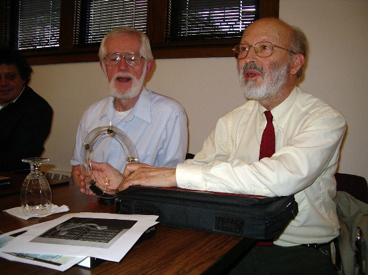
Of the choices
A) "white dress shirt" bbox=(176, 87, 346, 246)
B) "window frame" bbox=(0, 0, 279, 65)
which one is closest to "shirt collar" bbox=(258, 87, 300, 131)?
"white dress shirt" bbox=(176, 87, 346, 246)

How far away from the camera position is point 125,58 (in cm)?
209

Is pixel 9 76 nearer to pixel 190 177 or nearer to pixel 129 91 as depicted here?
pixel 129 91

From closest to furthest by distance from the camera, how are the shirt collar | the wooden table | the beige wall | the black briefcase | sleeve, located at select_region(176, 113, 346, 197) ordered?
the wooden table < the black briefcase < sleeve, located at select_region(176, 113, 346, 197) < the shirt collar < the beige wall

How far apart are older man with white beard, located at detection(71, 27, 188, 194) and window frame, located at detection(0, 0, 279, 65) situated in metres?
0.67

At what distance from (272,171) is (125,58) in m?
1.37

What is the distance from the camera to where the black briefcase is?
0.91 metres

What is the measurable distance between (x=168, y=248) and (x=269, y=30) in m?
1.24

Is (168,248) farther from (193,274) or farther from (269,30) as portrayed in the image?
(269,30)

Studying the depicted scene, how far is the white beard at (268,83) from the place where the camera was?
1.59m

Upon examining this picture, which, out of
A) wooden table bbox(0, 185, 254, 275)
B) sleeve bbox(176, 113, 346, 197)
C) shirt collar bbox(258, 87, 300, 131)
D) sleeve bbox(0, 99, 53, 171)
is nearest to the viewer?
wooden table bbox(0, 185, 254, 275)

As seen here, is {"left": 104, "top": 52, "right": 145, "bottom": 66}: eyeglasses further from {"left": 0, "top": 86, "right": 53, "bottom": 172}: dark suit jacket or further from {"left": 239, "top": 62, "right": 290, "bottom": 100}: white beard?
{"left": 0, "top": 86, "right": 53, "bottom": 172}: dark suit jacket

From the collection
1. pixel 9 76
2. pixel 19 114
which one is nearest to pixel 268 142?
pixel 19 114

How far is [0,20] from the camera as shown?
391 centimetres

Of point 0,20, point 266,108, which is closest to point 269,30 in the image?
point 266,108
